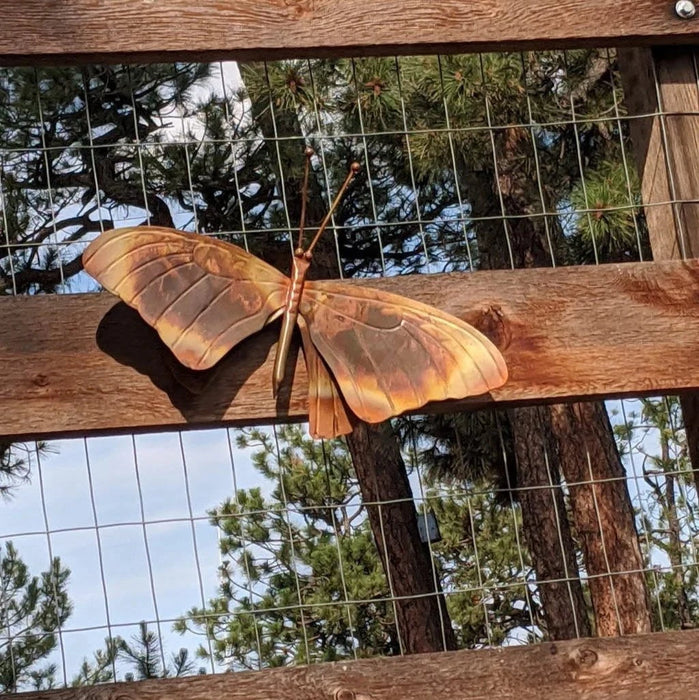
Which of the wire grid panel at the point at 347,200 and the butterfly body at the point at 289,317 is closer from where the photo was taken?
the butterfly body at the point at 289,317

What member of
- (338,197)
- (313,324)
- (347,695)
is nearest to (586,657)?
(347,695)

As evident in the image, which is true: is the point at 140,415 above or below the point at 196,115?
below

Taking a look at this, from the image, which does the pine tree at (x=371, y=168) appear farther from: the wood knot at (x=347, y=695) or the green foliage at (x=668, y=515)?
the wood knot at (x=347, y=695)

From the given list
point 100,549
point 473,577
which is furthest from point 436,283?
point 473,577

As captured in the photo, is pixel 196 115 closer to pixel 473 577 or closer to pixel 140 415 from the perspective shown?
pixel 473 577

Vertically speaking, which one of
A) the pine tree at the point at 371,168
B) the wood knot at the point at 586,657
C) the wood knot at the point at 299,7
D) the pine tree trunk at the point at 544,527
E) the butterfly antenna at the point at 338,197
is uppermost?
the pine tree at the point at 371,168

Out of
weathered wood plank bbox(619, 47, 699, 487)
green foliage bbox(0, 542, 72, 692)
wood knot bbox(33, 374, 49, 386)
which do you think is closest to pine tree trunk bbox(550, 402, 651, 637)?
green foliage bbox(0, 542, 72, 692)

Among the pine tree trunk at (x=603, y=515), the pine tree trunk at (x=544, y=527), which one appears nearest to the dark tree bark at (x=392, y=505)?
the pine tree trunk at (x=544, y=527)
